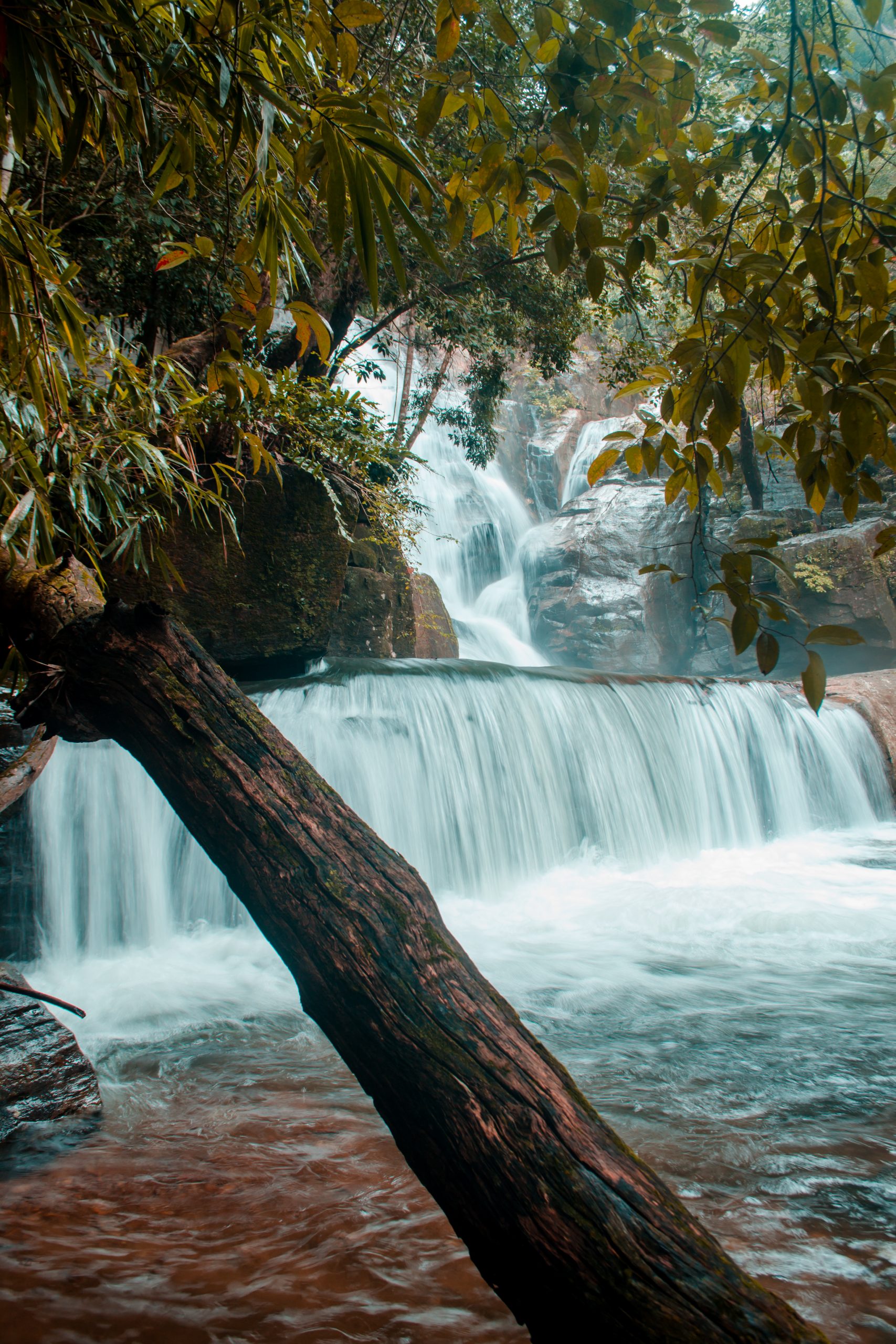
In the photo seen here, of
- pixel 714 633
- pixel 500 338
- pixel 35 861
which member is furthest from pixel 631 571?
pixel 35 861

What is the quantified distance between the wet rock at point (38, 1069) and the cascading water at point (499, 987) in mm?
172

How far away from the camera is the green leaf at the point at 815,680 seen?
966 millimetres

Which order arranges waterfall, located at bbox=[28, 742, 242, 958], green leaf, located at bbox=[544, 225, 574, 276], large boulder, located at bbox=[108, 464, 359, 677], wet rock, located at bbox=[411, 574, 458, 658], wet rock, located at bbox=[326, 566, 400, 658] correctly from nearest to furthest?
green leaf, located at bbox=[544, 225, 574, 276] → waterfall, located at bbox=[28, 742, 242, 958] → large boulder, located at bbox=[108, 464, 359, 677] → wet rock, located at bbox=[326, 566, 400, 658] → wet rock, located at bbox=[411, 574, 458, 658]

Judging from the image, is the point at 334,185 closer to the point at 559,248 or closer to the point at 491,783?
the point at 559,248

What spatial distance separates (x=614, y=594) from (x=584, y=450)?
6014mm

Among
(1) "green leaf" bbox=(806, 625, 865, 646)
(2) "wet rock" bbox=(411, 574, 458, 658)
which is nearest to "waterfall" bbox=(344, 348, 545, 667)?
(2) "wet rock" bbox=(411, 574, 458, 658)

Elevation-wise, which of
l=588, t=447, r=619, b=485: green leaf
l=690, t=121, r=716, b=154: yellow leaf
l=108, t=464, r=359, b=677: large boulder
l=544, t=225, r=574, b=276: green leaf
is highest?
l=108, t=464, r=359, b=677: large boulder

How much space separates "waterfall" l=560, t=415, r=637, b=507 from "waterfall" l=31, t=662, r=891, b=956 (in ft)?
36.4

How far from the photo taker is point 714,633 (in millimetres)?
17172

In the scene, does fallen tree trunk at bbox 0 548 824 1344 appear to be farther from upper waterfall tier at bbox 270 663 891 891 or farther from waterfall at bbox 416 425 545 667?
waterfall at bbox 416 425 545 667

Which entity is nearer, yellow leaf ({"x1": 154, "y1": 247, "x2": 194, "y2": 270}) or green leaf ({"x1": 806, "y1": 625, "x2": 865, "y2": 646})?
green leaf ({"x1": 806, "y1": 625, "x2": 865, "y2": 646})

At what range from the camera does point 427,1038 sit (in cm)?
128

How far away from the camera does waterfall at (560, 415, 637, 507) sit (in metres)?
20.0

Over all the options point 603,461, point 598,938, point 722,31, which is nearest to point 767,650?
point 603,461
